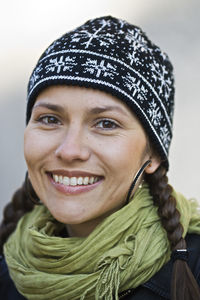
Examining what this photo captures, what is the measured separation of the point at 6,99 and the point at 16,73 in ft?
0.77

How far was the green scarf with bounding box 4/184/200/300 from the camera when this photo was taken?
1.78 metres

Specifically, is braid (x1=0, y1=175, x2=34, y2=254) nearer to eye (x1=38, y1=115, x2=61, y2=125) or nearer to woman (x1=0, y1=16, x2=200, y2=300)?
woman (x1=0, y1=16, x2=200, y2=300)

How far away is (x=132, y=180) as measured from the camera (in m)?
1.92

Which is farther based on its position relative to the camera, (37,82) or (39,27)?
(39,27)

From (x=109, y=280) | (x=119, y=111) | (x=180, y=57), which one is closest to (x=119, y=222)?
(x=109, y=280)

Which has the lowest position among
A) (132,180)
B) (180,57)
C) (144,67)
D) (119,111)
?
(132,180)

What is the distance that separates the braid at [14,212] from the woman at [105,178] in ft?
1.62

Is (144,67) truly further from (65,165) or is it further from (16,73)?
(16,73)

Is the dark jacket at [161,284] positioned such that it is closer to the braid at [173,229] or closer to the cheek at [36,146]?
the braid at [173,229]

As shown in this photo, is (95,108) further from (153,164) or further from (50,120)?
(153,164)

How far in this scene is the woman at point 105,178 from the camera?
1.79 m

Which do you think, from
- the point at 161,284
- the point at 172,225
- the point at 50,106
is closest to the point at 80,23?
the point at 50,106

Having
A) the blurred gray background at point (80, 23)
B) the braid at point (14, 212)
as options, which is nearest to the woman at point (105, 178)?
the braid at point (14, 212)

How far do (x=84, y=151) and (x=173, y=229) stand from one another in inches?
19.2
